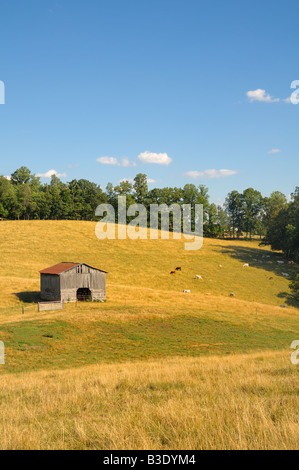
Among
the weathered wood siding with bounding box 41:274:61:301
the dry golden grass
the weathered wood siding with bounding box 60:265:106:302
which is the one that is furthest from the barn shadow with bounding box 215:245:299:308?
the dry golden grass

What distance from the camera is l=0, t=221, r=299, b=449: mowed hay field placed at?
6.69 m

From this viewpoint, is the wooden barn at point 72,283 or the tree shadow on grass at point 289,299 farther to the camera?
the tree shadow on grass at point 289,299

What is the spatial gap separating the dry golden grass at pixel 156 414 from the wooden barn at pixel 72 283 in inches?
1332

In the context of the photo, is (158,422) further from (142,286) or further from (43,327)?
(142,286)

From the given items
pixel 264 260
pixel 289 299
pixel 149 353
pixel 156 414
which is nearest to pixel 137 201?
pixel 264 260

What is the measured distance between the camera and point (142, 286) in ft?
202

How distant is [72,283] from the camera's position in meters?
46.6

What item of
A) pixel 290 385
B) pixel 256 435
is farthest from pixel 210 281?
pixel 256 435

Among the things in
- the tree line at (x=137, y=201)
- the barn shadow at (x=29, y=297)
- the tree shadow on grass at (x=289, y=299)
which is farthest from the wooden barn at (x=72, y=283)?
the tree line at (x=137, y=201)

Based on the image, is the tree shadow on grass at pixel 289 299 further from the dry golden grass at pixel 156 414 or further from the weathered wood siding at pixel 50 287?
the dry golden grass at pixel 156 414

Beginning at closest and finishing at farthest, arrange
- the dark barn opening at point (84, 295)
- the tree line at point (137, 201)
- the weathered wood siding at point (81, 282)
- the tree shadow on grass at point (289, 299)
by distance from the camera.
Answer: the weathered wood siding at point (81, 282)
the dark barn opening at point (84, 295)
the tree shadow on grass at point (289, 299)
the tree line at point (137, 201)

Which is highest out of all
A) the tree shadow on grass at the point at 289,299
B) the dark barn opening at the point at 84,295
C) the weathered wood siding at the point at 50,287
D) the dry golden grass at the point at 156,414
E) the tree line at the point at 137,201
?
the tree line at the point at 137,201

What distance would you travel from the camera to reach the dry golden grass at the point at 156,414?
19.9ft

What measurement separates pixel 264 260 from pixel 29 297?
196 feet
